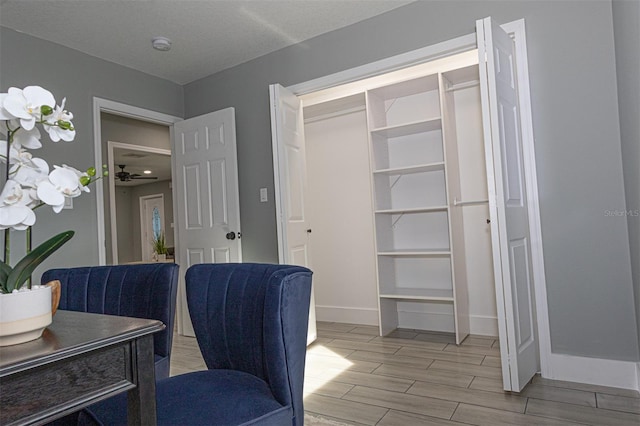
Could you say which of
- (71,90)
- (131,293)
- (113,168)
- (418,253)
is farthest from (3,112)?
(113,168)

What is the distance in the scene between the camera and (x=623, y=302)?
221cm

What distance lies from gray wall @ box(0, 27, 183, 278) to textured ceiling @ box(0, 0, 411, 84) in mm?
99

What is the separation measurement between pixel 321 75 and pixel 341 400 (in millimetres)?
2374

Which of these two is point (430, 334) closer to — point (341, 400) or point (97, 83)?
point (341, 400)

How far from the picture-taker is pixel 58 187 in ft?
2.89

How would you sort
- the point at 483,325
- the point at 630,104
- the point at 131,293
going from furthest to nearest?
the point at 483,325
the point at 630,104
the point at 131,293

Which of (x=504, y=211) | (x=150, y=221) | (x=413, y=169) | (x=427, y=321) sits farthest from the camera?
(x=150, y=221)

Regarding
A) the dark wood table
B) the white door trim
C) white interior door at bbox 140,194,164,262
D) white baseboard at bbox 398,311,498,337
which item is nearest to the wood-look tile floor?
white baseboard at bbox 398,311,498,337

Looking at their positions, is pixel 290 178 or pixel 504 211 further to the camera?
pixel 290 178

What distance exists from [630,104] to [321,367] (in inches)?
92.3

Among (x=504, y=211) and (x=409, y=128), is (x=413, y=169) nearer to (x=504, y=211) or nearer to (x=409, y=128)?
(x=409, y=128)

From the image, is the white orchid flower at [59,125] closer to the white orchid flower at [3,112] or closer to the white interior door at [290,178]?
the white orchid flower at [3,112]

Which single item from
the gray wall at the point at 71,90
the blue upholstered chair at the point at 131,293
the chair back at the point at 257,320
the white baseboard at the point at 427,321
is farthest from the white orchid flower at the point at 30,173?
the white baseboard at the point at 427,321

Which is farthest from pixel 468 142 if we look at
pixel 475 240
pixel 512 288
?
pixel 512 288
